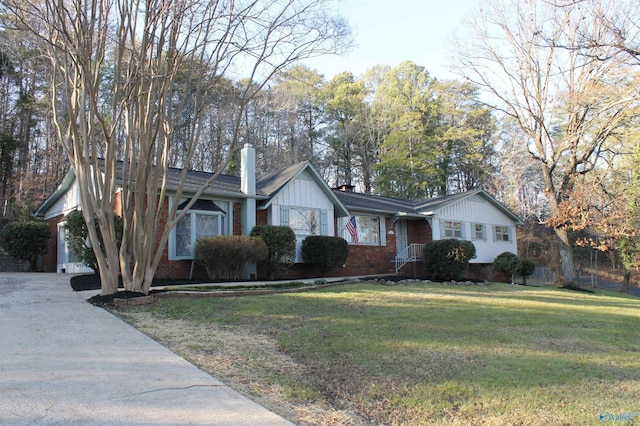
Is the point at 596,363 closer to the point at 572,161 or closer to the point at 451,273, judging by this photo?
the point at 451,273

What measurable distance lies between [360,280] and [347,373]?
10.6 meters

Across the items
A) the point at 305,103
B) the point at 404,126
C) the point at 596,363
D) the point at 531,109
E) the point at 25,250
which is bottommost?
the point at 596,363

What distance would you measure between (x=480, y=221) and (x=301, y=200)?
11245 mm

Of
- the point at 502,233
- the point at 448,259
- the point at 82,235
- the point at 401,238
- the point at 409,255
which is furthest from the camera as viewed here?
the point at 502,233

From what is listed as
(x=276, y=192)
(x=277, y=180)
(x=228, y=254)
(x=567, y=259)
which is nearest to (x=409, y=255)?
(x=567, y=259)

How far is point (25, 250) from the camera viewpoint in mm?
17922

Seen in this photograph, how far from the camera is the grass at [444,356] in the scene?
4449mm

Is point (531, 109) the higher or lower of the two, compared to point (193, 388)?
higher

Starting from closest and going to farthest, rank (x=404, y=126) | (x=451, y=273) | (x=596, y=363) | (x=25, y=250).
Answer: (x=596, y=363) → (x=25, y=250) → (x=451, y=273) → (x=404, y=126)

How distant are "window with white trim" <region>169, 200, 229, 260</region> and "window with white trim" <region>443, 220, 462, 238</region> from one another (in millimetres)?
11726

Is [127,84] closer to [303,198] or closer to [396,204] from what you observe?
[303,198]

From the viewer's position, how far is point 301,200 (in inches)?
728

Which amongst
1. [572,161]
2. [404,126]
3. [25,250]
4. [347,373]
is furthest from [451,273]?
[404,126]

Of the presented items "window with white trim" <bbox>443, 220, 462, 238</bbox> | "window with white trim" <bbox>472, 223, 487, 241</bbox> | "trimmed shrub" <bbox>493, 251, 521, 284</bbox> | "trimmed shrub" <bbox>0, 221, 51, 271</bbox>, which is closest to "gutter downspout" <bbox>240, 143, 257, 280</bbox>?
"trimmed shrub" <bbox>0, 221, 51, 271</bbox>
